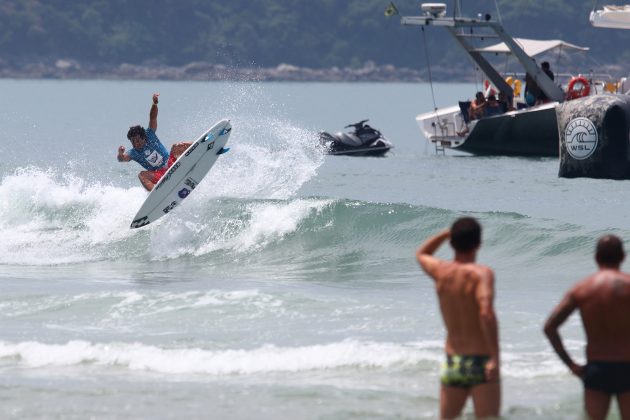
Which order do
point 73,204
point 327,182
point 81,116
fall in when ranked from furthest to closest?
point 81,116 → point 327,182 → point 73,204

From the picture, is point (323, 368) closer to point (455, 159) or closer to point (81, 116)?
point (455, 159)

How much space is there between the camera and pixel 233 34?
443 feet

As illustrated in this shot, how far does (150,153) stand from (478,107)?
18.0m

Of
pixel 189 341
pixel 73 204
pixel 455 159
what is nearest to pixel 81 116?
pixel 455 159

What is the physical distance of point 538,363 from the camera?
957 cm

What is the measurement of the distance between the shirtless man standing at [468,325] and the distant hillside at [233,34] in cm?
12285

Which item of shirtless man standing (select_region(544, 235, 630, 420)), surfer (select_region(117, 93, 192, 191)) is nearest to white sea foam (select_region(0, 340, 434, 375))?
shirtless man standing (select_region(544, 235, 630, 420))

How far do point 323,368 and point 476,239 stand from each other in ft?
10.3

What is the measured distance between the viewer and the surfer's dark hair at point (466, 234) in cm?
680

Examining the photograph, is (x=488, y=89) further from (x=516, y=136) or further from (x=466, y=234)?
(x=466, y=234)

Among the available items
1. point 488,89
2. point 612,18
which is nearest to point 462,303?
point 612,18

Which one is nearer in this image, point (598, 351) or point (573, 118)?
point (598, 351)

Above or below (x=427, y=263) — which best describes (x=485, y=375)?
below

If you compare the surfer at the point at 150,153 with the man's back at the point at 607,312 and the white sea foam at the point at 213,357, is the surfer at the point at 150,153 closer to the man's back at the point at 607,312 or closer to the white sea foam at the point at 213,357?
the white sea foam at the point at 213,357
